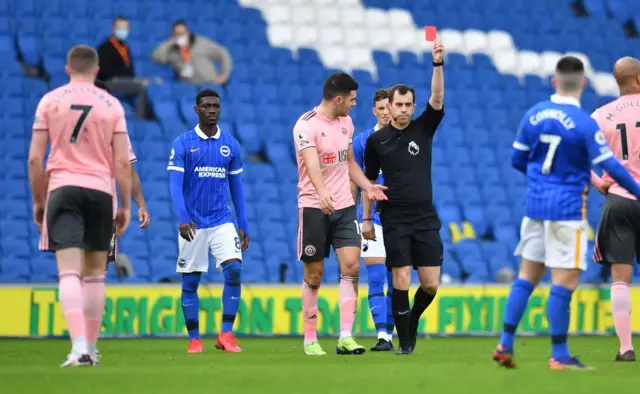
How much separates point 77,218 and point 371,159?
311 centimetres

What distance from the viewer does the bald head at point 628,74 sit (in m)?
9.15

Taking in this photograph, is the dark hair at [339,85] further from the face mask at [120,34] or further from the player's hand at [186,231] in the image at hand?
the face mask at [120,34]

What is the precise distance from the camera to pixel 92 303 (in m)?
7.98

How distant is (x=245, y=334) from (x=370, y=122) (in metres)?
4.34

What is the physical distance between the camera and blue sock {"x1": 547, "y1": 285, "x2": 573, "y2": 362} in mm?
7480

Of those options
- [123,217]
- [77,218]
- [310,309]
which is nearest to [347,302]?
[310,309]

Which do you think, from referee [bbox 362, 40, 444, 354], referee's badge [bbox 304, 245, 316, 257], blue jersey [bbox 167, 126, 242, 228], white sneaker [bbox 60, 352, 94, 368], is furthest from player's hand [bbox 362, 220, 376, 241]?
white sneaker [bbox 60, 352, 94, 368]

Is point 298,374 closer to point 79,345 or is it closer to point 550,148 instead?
point 79,345

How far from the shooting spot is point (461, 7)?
18812 millimetres

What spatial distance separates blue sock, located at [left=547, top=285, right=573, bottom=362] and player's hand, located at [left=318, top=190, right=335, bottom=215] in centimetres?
225

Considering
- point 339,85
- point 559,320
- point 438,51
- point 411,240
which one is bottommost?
point 559,320

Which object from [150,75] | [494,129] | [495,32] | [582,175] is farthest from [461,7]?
[582,175]

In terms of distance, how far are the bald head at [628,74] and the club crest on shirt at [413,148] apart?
5.43ft

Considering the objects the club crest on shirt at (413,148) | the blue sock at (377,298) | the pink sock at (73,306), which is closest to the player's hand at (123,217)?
the pink sock at (73,306)
